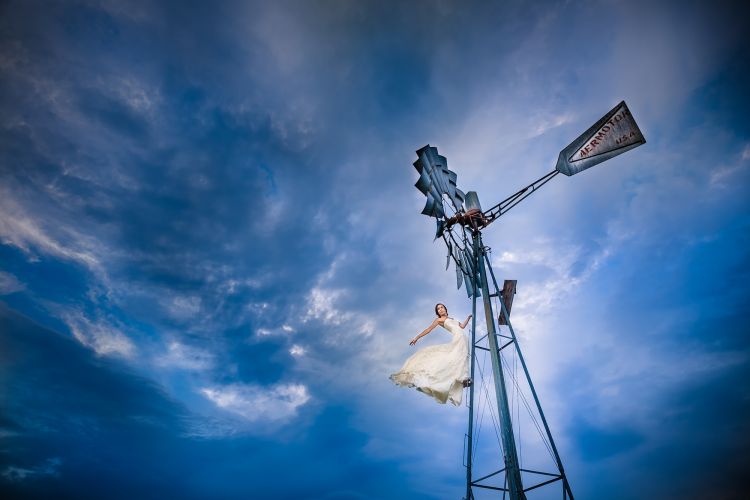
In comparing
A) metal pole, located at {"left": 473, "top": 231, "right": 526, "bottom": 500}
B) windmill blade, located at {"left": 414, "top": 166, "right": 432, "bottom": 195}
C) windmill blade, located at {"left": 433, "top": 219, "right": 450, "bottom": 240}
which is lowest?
metal pole, located at {"left": 473, "top": 231, "right": 526, "bottom": 500}

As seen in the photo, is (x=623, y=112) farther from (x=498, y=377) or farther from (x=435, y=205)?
(x=498, y=377)

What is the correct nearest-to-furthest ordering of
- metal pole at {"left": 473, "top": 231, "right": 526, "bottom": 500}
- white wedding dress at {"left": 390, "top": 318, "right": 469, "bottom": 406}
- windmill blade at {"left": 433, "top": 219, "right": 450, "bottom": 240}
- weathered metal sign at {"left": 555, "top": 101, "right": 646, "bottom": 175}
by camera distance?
white wedding dress at {"left": 390, "top": 318, "right": 469, "bottom": 406} < metal pole at {"left": 473, "top": 231, "right": 526, "bottom": 500} < weathered metal sign at {"left": 555, "top": 101, "right": 646, "bottom": 175} < windmill blade at {"left": 433, "top": 219, "right": 450, "bottom": 240}

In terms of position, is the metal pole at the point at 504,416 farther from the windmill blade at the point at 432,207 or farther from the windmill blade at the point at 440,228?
the windmill blade at the point at 432,207

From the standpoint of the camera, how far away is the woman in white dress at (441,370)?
25.5 feet

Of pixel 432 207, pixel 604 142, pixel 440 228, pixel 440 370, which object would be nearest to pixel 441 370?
pixel 440 370

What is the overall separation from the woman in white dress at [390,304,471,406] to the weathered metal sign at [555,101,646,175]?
20.2ft

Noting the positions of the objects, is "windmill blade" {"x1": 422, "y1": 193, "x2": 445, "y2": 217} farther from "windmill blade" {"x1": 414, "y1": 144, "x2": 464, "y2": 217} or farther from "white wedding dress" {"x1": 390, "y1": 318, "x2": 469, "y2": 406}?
"white wedding dress" {"x1": 390, "y1": 318, "x2": 469, "y2": 406}

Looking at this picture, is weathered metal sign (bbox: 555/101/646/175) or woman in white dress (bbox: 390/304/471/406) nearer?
woman in white dress (bbox: 390/304/471/406)

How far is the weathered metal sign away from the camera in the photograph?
9266 mm

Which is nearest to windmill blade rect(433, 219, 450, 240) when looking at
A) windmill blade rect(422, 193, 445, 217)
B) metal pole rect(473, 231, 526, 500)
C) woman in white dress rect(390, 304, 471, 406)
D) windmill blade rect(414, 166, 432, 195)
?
windmill blade rect(422, 193, 445, 217)

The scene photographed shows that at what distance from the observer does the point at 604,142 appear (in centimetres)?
965

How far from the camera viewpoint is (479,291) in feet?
38.1

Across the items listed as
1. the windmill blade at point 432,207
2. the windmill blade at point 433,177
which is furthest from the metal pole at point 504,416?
the windmill blade at point 433,177

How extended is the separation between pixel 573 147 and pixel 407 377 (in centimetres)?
831
